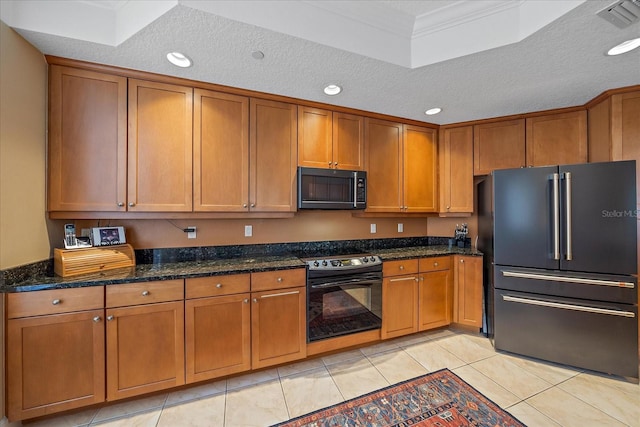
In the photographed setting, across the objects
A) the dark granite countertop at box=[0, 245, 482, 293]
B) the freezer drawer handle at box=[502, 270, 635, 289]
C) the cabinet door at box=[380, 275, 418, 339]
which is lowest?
the cabinet door at box=[380, 275, 418, 339]

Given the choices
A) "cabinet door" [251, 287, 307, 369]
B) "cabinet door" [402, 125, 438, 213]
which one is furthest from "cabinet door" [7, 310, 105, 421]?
"cabinet door" [402, 125, 438, 213]

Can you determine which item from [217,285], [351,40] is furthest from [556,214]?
[217,285]

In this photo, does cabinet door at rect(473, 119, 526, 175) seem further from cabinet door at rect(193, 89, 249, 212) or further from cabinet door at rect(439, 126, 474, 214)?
cabinet door at rect(193, 89, 249, 212)

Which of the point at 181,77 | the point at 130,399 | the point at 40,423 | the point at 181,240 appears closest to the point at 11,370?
the point at 40,423

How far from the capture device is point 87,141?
6.26 ft

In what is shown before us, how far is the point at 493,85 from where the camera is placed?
7.27 ft

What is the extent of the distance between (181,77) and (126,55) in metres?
0.37

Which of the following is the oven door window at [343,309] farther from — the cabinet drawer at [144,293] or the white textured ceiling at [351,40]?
the white textured ceiling at [351,40]

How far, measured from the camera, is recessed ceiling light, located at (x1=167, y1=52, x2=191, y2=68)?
180cm

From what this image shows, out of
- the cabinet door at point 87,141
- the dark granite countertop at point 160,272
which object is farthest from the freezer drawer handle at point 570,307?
the cabinet door at point 87,141

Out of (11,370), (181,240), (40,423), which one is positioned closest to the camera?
(11,370)

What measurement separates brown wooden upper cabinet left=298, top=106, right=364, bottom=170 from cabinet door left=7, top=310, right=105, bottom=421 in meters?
2.01

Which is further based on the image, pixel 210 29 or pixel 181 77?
pixel 181 77

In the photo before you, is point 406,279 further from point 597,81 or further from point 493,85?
point 597,81
